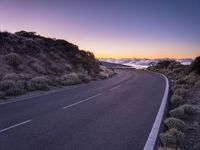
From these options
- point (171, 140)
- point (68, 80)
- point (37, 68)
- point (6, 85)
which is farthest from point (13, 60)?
point (171, 140)

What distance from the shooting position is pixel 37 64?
27344mm

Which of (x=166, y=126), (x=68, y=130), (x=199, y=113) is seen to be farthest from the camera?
(x=199, y=113)

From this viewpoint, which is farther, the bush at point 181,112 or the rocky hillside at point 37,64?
the rocky hillside at point 37,64

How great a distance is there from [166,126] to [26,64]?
21.7 meters

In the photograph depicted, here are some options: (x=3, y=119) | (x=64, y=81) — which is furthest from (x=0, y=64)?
(x=3, y=119)

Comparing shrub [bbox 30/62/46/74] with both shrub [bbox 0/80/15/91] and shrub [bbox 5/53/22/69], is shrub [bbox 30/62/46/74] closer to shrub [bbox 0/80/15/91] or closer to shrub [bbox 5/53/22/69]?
shrub [bbox 5/53/22/69]

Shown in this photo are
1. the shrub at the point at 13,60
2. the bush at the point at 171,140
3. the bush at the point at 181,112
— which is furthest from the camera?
the shrub at the point at 13,60

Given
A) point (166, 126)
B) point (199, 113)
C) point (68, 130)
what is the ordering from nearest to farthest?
point (68, 130)
point (166, 126)
point (199, 113)

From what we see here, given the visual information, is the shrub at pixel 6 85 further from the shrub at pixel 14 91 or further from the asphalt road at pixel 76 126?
the asphalt road at pixel 76 126

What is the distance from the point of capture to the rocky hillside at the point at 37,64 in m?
18.7

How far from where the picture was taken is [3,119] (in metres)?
8.82

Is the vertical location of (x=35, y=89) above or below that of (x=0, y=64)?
below

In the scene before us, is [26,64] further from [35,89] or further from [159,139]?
[159,139]

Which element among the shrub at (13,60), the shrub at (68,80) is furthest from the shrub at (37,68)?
the shrub at (68,80)
